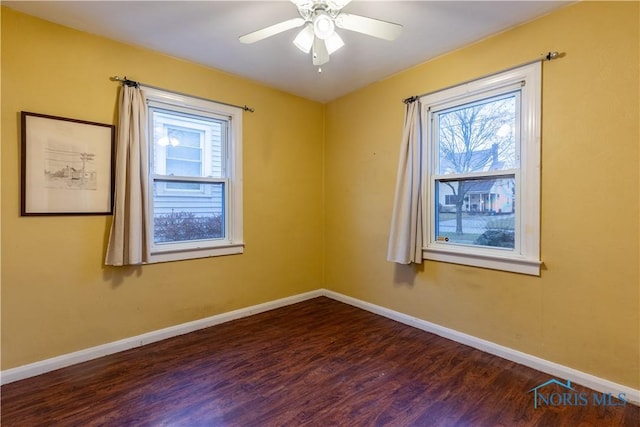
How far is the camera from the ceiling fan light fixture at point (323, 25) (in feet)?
5.83

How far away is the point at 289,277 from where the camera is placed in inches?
146

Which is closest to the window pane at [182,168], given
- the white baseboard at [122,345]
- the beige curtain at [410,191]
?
the white baseboard at [122,345]

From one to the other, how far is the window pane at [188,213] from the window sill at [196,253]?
143 mm

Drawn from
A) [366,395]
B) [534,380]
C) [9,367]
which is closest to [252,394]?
[366,395]

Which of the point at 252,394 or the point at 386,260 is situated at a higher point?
the point at 386,260

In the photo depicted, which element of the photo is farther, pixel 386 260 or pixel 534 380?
pixel 386 260

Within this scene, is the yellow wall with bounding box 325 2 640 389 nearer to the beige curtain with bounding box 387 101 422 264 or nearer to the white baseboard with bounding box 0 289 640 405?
the white baseboard with bounding box 0 289 640 405

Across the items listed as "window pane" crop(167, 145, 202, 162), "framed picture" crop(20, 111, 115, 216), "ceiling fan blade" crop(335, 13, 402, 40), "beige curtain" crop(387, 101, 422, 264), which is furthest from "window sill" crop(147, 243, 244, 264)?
"ceiling fan blade" crop(335, 13, 402, 40)

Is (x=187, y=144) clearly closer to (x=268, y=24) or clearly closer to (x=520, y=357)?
(x=268, y=24)

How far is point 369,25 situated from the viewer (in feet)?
5.86

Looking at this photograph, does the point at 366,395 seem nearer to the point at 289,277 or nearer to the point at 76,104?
the point at 289,277

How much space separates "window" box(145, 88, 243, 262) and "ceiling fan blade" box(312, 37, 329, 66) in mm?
1415

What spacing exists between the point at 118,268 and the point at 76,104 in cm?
133

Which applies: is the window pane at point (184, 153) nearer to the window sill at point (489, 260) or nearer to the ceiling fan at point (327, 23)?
the ceiling fan at point (327, 23)
